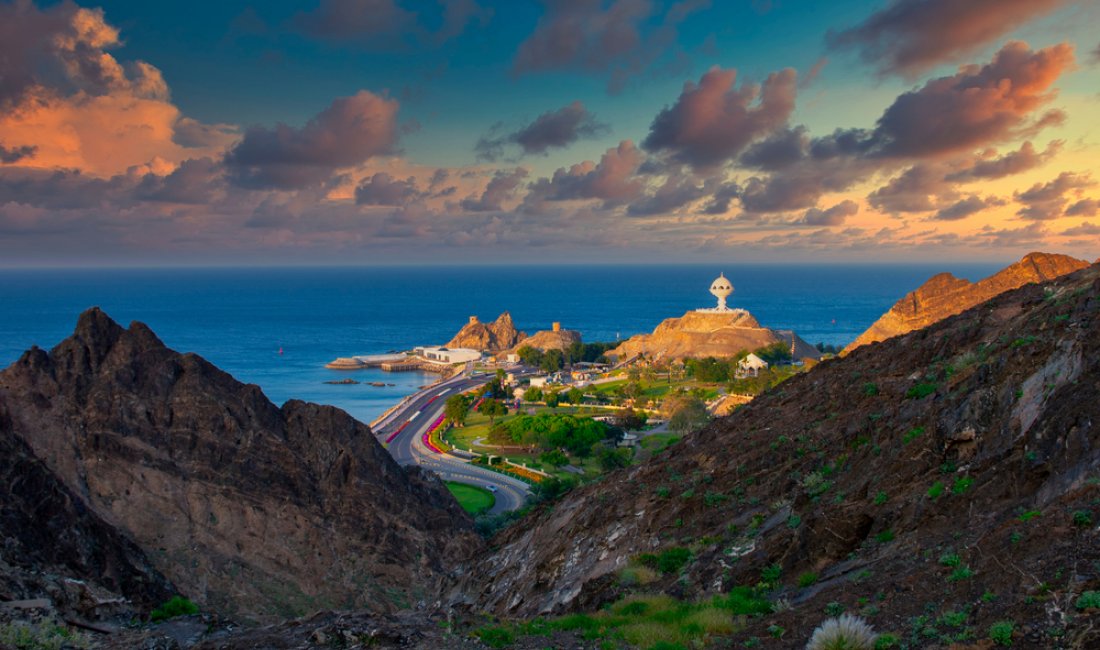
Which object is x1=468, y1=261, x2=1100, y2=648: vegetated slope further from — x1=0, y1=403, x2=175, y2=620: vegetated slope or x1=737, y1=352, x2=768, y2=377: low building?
x1=737, y1=352, x2=768, y2=377: low building

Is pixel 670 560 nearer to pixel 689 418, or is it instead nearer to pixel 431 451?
pixel 689 418

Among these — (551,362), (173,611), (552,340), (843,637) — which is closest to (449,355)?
(552,340)

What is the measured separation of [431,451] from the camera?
7862 cm

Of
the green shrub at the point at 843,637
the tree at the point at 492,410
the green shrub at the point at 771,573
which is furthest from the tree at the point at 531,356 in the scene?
the green shrub at the point at 843,637

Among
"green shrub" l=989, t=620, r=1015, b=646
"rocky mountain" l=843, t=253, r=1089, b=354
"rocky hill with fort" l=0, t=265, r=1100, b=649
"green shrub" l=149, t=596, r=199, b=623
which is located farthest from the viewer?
"rocky mountain" l=843, t=253, r=1089, b=354

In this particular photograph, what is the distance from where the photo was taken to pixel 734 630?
40.3 ft

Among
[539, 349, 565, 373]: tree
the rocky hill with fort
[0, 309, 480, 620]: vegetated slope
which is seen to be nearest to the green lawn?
the rocky hill with fort

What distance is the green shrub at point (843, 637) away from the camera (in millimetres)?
9812

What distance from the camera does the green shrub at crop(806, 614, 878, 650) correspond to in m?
9.81

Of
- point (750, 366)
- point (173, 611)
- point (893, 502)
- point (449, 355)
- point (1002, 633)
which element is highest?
point (449, 355)

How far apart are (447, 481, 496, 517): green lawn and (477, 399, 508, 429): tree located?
31009 mm

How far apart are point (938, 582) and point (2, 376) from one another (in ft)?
136

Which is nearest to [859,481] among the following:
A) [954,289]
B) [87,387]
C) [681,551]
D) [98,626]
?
[681,551]

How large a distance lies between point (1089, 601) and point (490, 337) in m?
180
